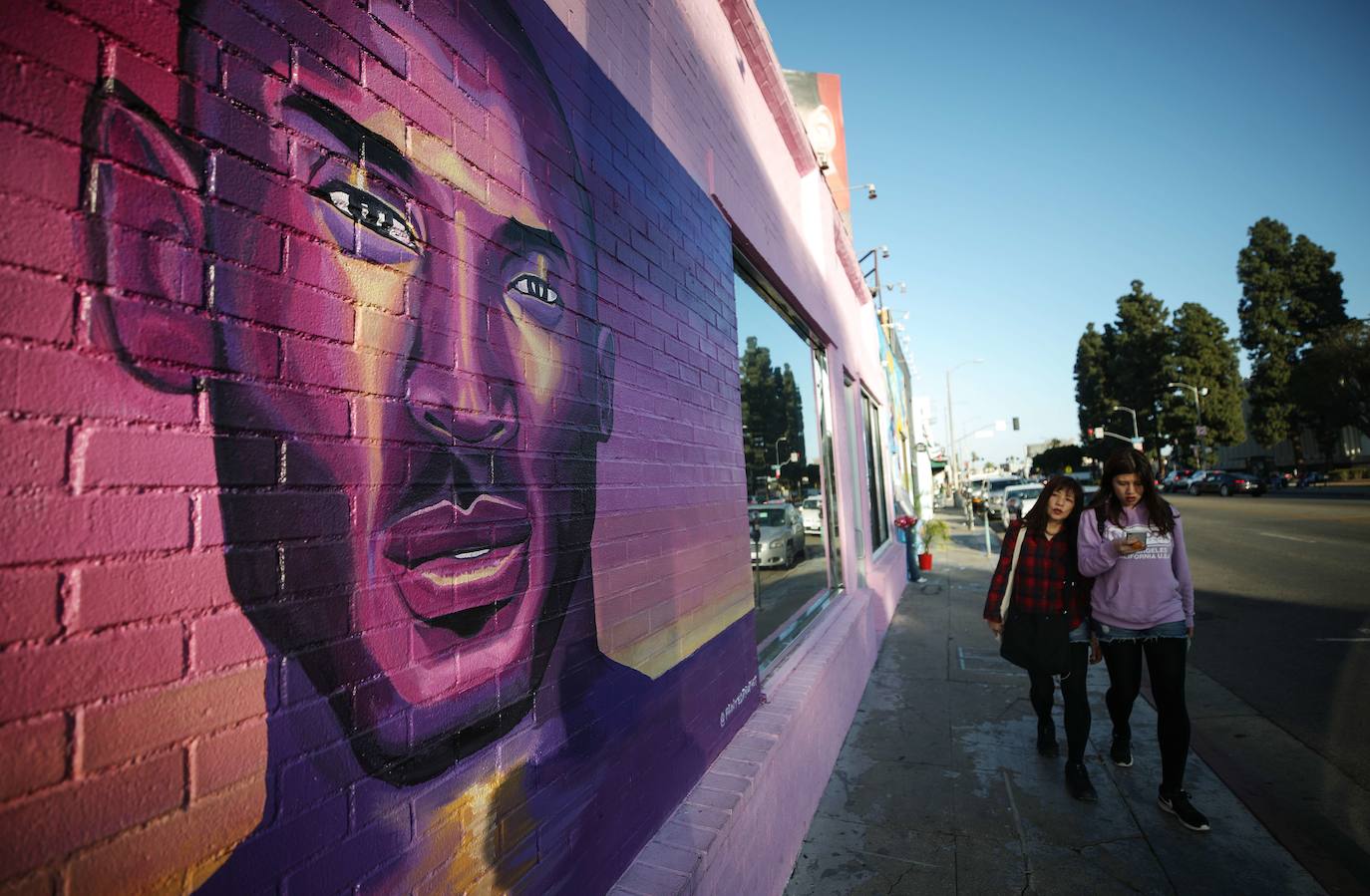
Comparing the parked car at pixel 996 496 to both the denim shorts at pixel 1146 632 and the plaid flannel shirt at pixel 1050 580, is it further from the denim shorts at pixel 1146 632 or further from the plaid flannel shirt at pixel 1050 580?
the denim shorts at pixel 1146 632

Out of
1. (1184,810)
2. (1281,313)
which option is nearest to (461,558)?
(1184,810)

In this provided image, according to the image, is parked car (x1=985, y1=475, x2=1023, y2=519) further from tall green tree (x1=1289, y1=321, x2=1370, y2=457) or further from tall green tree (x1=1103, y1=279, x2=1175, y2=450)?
tall green tree (x1=1103, y1=279, x2=1175, y2=450)

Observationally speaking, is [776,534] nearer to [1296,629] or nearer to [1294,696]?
[1294,696]

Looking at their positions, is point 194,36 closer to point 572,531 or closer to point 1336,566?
point 572,531

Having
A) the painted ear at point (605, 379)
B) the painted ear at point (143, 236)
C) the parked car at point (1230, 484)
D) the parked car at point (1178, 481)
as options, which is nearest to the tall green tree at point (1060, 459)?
the parked car at point (1178, 481)

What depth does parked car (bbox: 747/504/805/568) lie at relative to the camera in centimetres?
414

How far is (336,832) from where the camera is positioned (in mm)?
1126

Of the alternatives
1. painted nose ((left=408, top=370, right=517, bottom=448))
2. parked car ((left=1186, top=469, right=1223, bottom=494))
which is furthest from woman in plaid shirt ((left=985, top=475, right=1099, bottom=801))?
parked car ((left=1186, top=469, right=1223, bottom=494))

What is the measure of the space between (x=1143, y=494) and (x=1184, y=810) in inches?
64.9

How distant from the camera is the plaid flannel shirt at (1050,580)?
12.3 feet

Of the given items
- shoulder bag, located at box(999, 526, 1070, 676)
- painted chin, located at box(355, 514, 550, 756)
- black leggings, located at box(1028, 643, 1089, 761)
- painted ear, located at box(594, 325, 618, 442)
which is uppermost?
painted ear, located at box(594, 325, 618, 442)

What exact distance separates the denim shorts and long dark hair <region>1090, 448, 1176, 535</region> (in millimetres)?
491

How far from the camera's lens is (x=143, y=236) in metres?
0.93

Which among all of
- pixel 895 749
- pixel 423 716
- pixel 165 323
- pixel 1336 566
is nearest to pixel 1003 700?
pixel 895 749
